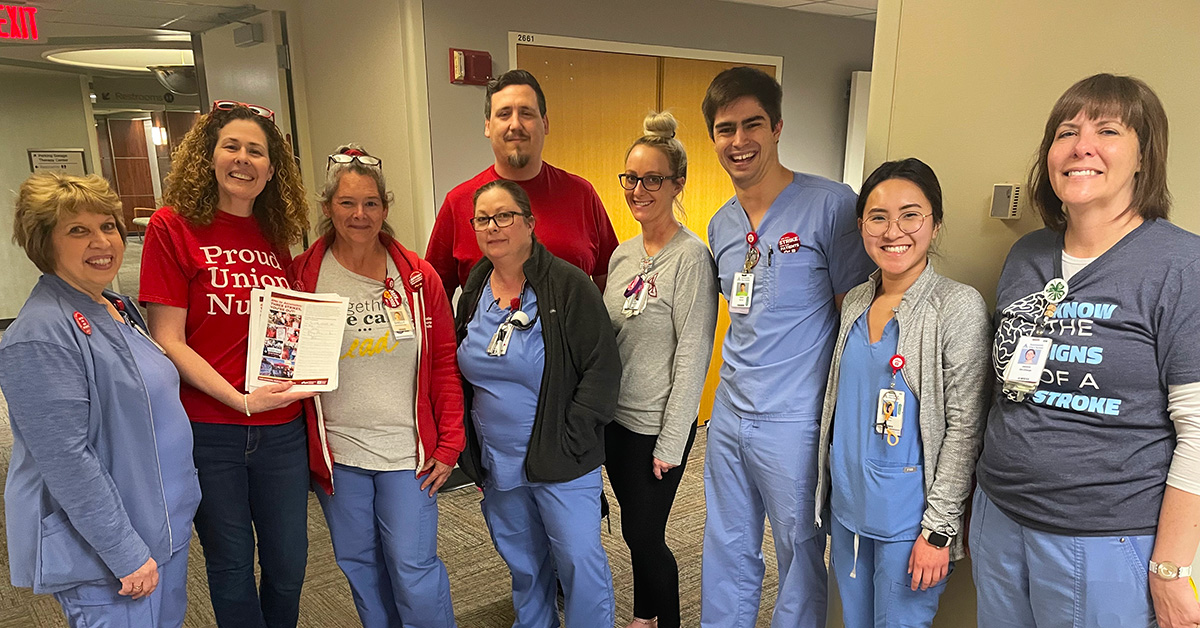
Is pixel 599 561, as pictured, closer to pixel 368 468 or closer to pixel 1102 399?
pixel 368 468

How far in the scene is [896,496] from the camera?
1.55 m

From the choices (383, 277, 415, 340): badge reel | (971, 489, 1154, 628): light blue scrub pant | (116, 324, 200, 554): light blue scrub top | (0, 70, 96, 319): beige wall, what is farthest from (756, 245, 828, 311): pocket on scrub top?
(0, 70, 96, 319): beige wall

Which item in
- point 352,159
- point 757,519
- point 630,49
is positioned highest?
point 630,49

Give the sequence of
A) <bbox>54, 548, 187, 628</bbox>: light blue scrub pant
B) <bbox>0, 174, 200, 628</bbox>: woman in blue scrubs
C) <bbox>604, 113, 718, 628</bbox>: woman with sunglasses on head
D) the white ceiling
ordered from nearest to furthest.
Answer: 1. <bbox>0, 174, 200, 628</bbox>: woman in blue scrubs
2. <bbox>54, 548, 187, 628</bbox>: light blue scrub pant
3. <bbox>604, 113, 718, 628</bbox>: woman with sunglasses on head
4. the white ceiling

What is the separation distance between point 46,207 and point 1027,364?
80.1 inches

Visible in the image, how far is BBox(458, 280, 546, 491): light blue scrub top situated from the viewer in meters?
1.93

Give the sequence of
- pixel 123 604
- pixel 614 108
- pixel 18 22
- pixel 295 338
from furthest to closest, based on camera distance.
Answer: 1. pixel 614 108
2. pixel 18 22
3. pixel 295 338
4. pixel 123 604

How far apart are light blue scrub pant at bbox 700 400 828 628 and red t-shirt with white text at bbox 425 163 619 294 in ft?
2.44

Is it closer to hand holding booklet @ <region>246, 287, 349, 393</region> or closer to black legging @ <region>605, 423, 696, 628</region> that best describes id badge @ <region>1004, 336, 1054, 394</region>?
black legging @ <region>605, 423, 696, 628</region>

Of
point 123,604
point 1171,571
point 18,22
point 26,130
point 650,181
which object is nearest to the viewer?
A: point 1171,571

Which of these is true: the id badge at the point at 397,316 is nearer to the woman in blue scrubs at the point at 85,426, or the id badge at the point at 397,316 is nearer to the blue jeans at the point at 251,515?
the blue jeans at the point at 251,515

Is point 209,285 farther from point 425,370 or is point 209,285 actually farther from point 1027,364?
point 1027,364

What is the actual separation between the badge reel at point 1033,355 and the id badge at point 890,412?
232 millimetres

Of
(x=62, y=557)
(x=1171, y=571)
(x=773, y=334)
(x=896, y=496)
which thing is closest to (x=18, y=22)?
(x=62, y=557)
